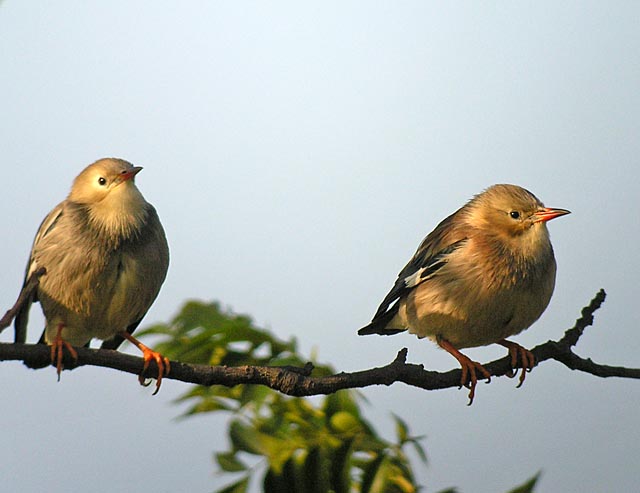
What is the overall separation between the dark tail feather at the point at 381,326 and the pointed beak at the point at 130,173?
53.6 inches

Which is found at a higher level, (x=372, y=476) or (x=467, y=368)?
(x=467, y=368)

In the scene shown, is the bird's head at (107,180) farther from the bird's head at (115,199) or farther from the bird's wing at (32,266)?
the bird's wing at (32,266)

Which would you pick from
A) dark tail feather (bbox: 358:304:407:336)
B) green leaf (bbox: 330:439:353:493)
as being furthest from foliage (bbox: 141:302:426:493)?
dark tail feather (bbox: 358:304:407:336)

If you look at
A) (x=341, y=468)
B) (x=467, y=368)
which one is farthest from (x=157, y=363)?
(x=467, y=368)

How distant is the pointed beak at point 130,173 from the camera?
3.12m

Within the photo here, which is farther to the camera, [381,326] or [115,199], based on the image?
[381,326]

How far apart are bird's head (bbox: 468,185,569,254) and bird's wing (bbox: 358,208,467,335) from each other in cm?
15

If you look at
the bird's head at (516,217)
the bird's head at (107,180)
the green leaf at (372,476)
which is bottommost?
the green leaf at (372,476)

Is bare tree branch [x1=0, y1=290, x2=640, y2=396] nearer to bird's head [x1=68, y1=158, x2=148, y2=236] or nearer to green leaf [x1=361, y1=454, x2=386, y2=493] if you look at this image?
green leaf [x1=361, y1=454, x2=386, y2=493]

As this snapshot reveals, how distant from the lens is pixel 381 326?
3914 mm

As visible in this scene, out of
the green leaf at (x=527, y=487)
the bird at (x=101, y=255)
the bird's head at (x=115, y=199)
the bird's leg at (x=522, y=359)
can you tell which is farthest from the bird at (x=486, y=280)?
the bird's head at (x=115, y=199)

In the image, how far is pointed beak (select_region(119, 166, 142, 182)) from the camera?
10.2ft

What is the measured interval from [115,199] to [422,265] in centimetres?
142

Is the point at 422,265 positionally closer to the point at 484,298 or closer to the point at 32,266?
the point at 484,298
